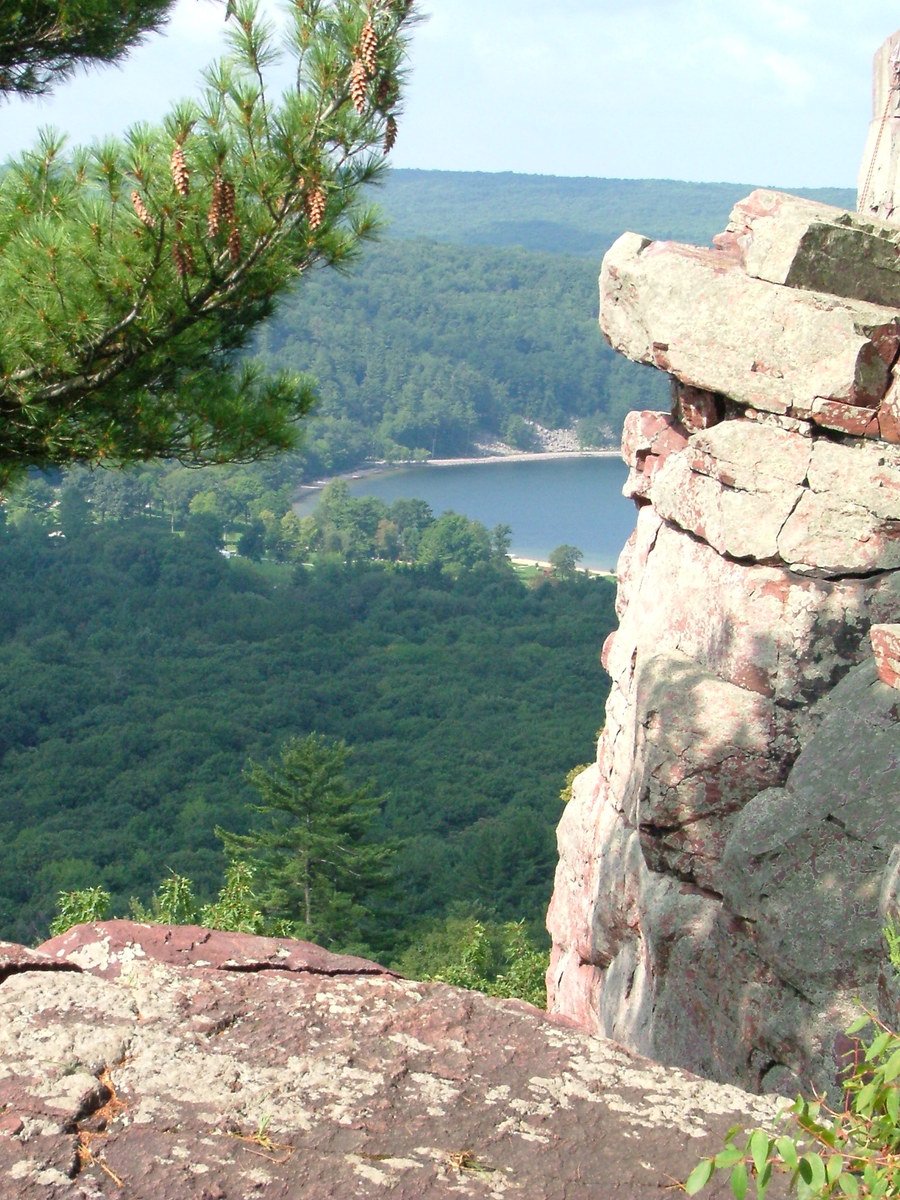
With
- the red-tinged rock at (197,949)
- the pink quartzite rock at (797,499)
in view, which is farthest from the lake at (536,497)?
the red-tinged rock at (197,949)

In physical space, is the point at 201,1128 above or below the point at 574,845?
above

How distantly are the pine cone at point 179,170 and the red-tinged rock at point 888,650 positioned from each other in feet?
12.1

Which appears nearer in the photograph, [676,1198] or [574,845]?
[676,1198]

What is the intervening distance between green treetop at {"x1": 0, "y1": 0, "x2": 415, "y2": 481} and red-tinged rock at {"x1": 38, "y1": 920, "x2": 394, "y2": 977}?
388 cm

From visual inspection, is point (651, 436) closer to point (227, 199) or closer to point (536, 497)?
point (227, 199)

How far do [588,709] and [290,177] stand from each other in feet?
135

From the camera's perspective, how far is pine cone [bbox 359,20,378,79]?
5.71 m

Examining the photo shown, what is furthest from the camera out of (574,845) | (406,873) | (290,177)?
(406,873)

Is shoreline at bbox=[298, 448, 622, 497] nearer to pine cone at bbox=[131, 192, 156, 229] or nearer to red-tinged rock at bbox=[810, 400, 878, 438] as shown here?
red-tinged rock at bbox=[810, 400, 878, 438]

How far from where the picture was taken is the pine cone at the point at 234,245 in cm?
613

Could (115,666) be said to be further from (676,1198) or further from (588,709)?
(676,1198)

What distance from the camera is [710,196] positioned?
19362 centimetres

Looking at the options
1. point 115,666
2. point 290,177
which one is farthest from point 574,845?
point 115,666

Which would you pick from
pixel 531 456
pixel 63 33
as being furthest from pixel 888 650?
pixel 531 456
